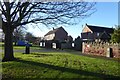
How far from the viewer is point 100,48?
29609 mm

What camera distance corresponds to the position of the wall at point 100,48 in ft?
82.4

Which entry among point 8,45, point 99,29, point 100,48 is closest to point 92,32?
point 99,29

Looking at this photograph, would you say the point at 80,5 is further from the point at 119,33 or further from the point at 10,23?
the point at 119,33

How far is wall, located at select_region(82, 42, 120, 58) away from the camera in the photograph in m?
25.1

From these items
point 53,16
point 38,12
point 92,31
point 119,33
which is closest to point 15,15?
point 38,12

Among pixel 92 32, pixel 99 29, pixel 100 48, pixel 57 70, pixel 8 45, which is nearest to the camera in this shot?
pixel 57 70

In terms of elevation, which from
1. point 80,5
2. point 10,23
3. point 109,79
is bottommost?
point 109,79

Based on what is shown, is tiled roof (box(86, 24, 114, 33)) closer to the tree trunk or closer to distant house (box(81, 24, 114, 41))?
distant house (box(81, 24, 114, 41))

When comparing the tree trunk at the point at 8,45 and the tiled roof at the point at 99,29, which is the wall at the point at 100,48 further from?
the tiled roof at the point at 99,29

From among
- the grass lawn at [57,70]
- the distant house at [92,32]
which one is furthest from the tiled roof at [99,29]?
the grass lawn at [57,70]

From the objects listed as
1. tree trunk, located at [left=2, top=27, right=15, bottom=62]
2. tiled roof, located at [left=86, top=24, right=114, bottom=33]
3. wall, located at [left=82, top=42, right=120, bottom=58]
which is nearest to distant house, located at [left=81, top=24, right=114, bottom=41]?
tiled roof, located at [left=86, top=24, right=114, bottom=33]

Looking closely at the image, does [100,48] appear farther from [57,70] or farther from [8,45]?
[57,70]

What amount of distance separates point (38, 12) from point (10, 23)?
2613 mm

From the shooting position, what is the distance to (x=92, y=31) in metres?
73.8
